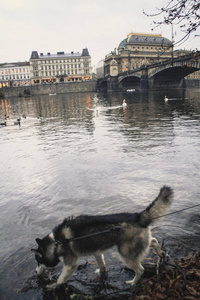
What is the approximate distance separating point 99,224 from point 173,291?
4.80 ft

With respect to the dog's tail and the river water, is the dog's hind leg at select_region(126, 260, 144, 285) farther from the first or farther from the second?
the river water

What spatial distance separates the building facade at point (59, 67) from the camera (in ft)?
516

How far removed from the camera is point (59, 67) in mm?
160125

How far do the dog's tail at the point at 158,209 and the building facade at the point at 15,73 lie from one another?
169 m

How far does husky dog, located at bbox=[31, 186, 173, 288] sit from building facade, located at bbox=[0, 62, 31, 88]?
16874cm

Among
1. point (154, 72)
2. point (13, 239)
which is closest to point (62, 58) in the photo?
point (154, 72)

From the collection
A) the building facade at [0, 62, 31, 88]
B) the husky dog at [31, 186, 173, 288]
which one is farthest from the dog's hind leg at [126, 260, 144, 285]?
the building facade at [0, 62, 31, 88]

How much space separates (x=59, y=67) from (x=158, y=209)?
550 ft

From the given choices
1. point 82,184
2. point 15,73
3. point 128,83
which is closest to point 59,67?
point 15,73

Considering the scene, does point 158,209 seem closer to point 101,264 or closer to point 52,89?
point 101,264

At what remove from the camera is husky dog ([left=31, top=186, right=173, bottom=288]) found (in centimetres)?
384

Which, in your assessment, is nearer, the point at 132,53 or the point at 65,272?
the point at 65,272

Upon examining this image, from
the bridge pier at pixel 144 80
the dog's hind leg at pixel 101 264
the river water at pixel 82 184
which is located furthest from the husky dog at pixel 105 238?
the bridge pier at pixel 144 80

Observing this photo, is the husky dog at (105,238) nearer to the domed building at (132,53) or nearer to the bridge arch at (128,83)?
the bridge arch at (128,83)
